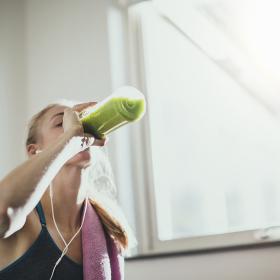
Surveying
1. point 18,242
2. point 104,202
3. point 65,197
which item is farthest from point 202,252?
point 18,242

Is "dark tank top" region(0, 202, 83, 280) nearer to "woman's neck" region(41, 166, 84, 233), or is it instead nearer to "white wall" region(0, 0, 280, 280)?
"woman's neck" region(41, 166, 84, 233)

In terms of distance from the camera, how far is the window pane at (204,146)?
1.32 meters

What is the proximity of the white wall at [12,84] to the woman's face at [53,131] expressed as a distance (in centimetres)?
50

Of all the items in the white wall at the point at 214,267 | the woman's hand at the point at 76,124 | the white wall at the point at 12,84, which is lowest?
the white wall at the point at 214,267

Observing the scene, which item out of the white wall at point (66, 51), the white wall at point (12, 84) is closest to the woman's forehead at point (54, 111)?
the white wall at point (66, 51)

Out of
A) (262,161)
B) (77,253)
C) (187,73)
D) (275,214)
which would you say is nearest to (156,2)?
Result: (187,73)

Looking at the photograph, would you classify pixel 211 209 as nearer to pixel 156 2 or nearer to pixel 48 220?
pixel 48 220

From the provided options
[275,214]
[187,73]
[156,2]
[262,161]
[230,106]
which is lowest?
[275,214]

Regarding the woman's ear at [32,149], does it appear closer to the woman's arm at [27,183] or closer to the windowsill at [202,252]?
the woman's arm at [27,183]

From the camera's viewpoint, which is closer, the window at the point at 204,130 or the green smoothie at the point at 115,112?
the green smoothie at the point at 115,112

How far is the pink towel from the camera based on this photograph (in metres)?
1.05

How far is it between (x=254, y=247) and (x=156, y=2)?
3.09 feet

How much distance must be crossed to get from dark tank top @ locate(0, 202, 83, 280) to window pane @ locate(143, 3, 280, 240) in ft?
1.46

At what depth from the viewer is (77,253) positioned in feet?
3.57
